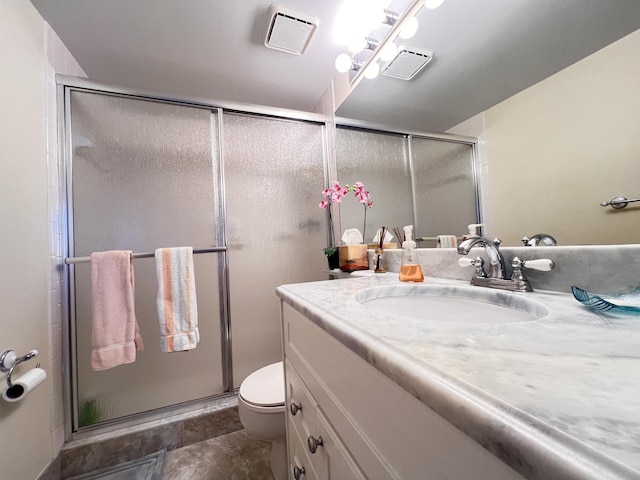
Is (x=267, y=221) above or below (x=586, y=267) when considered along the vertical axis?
above

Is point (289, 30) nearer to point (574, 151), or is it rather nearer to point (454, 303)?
point (574, 151)

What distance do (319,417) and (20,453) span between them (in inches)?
45.8

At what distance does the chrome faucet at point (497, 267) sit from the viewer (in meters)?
0.56

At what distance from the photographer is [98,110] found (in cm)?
125

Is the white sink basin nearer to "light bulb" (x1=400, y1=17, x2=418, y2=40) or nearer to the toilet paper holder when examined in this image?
"light bulb" (x1=400, y1=17, x2=418, y2=40)

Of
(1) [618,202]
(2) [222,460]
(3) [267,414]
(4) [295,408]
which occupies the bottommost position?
(2) [222,460]

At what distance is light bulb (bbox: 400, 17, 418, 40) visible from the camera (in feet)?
3.22

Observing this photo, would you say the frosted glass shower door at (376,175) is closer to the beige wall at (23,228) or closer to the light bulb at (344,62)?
the light bulb at (344,62)

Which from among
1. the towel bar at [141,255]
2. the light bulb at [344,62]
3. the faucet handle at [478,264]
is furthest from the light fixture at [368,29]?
the towel bar at [141,255]

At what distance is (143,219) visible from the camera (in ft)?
4.25

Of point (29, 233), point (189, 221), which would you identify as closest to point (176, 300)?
point (189, 221)

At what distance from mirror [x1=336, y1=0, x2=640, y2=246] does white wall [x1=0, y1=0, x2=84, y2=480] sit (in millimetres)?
1607

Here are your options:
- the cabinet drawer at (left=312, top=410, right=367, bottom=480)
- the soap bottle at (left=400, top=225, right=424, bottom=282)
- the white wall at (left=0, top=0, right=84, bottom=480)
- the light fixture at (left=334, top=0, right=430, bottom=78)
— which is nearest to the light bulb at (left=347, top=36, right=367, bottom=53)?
the light fixture at (left=334, top=0, right=430, bottom=78)

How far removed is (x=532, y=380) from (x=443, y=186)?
81 cm
